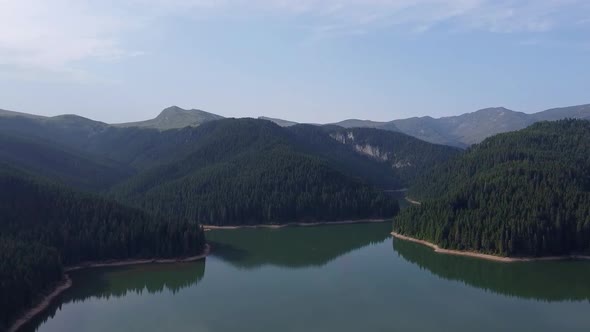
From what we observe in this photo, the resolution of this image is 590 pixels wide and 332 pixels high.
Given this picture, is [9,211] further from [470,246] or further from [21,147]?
[21,147]

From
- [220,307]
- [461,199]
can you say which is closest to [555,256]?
[461,199]

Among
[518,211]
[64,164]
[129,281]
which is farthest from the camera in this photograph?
[64,164]

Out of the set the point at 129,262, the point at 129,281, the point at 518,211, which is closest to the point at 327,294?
the point at 129,281

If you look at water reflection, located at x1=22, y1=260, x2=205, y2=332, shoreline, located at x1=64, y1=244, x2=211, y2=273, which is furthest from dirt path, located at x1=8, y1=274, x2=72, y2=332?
shoreline, located at x1=64, y1=244, x2=211, y2=273

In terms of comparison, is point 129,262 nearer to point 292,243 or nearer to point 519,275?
point 292,243

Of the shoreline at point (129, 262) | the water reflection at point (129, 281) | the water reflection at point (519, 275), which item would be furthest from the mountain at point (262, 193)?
the water reflection at point (129, 281)

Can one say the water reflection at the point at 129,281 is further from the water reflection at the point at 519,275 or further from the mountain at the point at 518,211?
the mountain at the point at 518,211

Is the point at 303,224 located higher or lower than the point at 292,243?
higher
